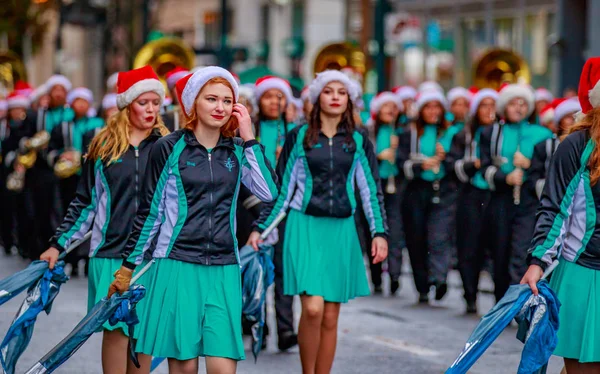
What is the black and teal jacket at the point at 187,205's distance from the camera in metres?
6.51

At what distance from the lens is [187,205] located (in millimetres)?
6512

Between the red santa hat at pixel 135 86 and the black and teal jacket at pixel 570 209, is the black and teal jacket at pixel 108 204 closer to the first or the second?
the red santa hat at pixel 135 86

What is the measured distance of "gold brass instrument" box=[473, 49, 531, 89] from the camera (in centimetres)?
1725

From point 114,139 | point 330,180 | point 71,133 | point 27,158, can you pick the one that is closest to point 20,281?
point 114,139

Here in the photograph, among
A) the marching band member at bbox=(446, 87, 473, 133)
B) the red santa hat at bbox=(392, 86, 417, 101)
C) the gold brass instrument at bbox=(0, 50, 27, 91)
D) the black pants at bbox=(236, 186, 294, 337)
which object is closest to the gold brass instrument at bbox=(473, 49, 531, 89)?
the red santa hat at bbox=(392, 86, 417, 101)

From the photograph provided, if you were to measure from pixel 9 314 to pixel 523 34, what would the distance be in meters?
20.5

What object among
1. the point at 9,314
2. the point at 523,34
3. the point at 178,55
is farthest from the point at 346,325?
the point at 523,34

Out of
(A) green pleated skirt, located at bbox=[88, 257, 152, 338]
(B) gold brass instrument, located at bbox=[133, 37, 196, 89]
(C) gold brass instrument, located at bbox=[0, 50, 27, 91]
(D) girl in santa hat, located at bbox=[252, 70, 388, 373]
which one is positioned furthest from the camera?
(C) gold brass instrument, located at bbox=[0, 50, 27, 91]

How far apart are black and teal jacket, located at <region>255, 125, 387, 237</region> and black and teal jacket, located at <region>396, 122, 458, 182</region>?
16.7 feet

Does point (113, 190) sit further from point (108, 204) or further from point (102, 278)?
point (102, 278)

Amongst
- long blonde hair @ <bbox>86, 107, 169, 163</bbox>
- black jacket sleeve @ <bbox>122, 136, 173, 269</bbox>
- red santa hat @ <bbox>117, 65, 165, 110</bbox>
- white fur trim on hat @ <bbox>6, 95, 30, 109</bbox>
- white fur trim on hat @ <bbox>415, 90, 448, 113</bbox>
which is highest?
red santa hat @ <bbox>117, 65, 165, 110</bbox>

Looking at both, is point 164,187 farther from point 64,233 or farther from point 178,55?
point 178,55

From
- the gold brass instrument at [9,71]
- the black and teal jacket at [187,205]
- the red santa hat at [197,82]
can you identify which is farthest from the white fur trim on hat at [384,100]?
the gold brass instrument at [9,71]

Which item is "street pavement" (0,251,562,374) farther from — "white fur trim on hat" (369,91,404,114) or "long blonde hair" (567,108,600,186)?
"long blonde hair" (567,108,600,186)
